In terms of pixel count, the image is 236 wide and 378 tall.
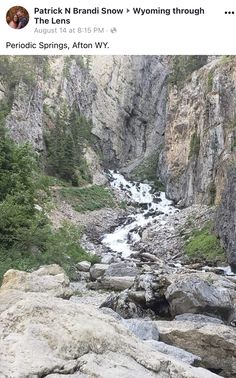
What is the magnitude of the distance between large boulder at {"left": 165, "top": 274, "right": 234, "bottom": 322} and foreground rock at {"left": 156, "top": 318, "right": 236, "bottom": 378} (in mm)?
1791

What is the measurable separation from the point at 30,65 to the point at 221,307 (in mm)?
44034

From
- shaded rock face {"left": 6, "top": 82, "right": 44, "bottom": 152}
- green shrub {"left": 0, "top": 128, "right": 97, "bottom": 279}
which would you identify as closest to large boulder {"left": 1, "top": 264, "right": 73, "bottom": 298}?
green shrub {"left": 0, "top": 128, "right": 97, "bottom": 279}

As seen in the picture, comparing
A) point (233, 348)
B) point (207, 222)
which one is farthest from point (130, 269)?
point (207, 222)

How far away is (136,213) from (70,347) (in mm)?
38431

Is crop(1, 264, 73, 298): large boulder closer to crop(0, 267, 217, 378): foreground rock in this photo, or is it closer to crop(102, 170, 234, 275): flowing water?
crop(0, 267, 217, 378): foreground rock

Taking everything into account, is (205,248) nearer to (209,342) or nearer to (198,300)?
(198,300)

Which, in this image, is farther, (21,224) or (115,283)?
(115,283)

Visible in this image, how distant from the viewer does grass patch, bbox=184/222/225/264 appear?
78.2 ft

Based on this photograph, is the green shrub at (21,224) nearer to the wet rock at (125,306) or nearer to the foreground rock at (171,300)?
the wet rock at (125,306)

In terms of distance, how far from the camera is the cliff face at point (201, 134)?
122ft
